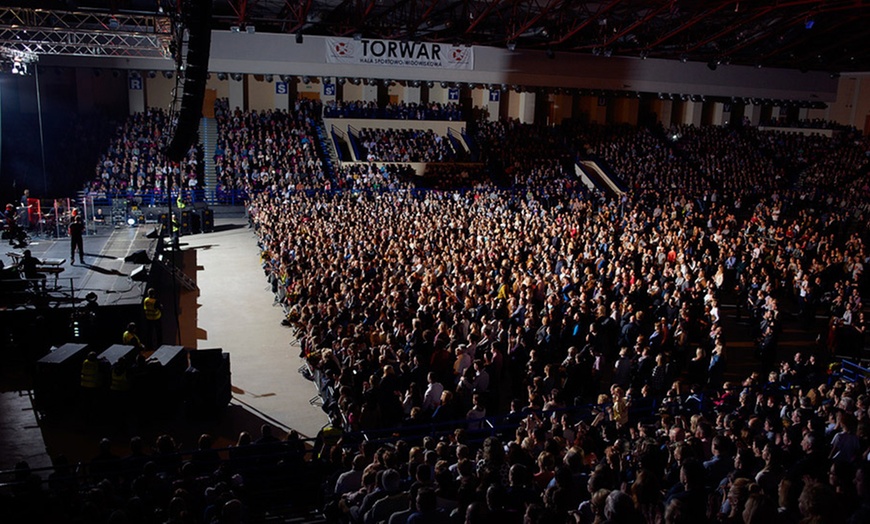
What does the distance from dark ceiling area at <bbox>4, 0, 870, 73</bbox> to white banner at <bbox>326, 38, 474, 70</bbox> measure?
0.54 meters

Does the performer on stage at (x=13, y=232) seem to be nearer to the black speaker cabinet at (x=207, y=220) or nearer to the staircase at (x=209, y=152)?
the black speaker cabinet at (x=207, y=220)

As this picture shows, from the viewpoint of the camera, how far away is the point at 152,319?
12.6 meters

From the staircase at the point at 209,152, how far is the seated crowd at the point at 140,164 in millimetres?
284

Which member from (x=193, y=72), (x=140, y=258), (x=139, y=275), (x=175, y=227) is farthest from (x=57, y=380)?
(x=175, y=227)

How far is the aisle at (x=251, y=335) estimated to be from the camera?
10.2 meters

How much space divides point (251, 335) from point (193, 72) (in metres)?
5.11

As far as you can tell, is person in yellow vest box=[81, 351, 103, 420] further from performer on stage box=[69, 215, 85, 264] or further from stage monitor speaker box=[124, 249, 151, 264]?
performer on stage box=[69, 215, 85, 264]

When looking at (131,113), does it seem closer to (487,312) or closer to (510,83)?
(510,83)

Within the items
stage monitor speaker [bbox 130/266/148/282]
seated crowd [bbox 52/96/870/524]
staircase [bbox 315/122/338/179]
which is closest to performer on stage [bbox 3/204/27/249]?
stage monitor speaker [bbox 130/266/148/282]

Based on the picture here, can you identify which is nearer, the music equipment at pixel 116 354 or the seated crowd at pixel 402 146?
the music equipment at pixel 116 354

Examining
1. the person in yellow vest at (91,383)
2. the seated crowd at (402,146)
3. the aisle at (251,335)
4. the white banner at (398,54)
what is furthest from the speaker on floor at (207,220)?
the person in yellow vest at (91,383)

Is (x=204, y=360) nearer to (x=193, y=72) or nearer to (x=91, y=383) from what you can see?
(x=91, y=383)

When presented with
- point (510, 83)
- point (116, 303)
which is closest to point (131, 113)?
point (510, 83)

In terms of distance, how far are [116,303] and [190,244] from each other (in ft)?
32.0
